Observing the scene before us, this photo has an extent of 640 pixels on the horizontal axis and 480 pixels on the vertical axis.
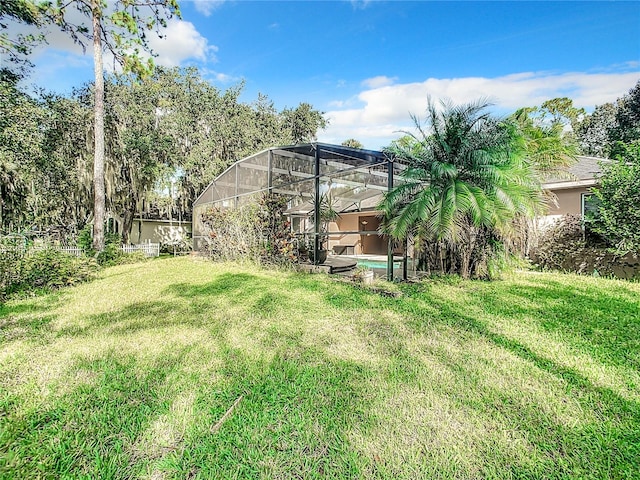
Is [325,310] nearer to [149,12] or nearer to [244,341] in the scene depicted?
[244,341]

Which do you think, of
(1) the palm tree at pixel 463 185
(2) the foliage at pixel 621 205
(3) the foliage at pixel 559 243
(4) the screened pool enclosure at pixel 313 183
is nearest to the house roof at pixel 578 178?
(2) the foliage at pixel 621 205

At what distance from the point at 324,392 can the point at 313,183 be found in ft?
23.6

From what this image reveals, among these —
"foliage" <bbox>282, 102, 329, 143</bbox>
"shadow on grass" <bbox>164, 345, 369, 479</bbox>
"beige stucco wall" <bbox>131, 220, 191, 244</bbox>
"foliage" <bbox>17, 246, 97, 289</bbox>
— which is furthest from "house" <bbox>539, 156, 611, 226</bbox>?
"beige stucco wall" <bbox>131, 220, 191, 244</bbox>

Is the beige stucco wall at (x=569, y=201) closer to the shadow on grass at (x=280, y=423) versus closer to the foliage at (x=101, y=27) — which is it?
the shadow on grass at (x=280, y=423)

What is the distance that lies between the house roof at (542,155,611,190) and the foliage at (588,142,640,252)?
71 cm

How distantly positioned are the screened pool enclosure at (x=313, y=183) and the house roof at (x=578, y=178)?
15.2ft

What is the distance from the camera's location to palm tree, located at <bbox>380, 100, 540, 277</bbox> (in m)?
5.98

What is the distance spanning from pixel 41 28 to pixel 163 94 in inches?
279

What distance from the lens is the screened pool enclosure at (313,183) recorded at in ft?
27.4

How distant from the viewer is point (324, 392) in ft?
8.11

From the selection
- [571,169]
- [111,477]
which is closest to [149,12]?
[111,477]

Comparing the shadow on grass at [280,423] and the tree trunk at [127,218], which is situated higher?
the tree trunk at [127,218]

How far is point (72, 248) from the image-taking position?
39.6ft

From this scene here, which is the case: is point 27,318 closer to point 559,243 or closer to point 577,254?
point 559,243
